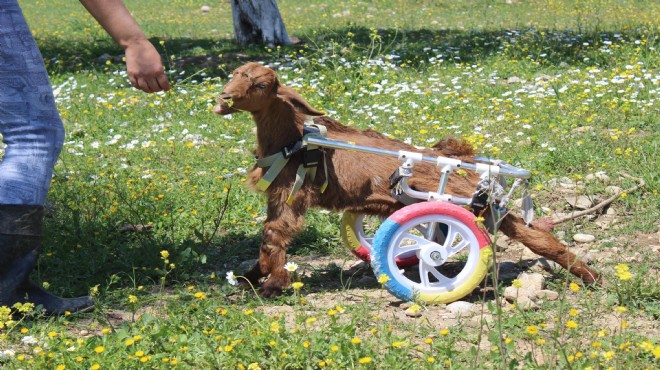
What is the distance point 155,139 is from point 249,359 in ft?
13.3

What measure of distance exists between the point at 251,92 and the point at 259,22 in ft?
24.5

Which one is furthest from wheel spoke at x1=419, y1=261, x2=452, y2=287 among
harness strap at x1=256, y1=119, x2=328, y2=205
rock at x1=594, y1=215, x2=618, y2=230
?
rock at x1=594, y1=215, x2=618, y2=230

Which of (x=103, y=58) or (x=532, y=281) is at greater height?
(x=532, y=281)

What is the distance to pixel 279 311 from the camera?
3.82 meters

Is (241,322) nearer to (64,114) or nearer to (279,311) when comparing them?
(279,311)

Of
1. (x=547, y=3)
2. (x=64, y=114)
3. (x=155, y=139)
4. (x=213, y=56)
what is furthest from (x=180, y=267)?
(x=547, y=3)

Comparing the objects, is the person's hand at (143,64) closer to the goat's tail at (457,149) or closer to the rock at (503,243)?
the goat's tail at (457,149)

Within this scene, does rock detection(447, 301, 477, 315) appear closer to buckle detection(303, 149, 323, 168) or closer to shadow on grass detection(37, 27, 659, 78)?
buckle detection(303, 149, 323, 168)

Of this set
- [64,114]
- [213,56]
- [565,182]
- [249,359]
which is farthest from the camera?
[213,56]

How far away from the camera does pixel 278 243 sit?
4012 millimetres

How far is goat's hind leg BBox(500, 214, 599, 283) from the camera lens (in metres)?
3.96

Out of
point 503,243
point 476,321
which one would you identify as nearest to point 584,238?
point 503,243

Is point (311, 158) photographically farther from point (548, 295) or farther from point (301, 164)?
point (548, 295)

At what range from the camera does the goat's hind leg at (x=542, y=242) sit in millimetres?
3961
